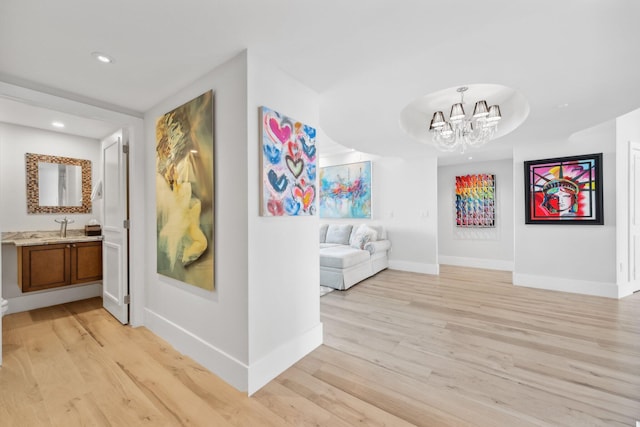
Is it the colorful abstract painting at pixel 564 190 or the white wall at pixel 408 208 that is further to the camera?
the white wall at pixel 408 208

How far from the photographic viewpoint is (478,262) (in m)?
5.72

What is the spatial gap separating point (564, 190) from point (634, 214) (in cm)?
93

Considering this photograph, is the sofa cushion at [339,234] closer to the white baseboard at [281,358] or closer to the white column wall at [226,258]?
the white baseboard at [281,358]

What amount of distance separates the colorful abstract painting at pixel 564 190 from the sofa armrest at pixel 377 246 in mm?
2307

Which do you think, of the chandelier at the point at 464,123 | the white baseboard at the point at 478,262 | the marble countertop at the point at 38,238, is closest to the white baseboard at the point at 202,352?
the marble countertop at the point at 38,238

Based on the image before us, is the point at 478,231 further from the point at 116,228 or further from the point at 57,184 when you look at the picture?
the point at 57,184

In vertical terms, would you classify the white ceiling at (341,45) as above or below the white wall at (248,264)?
above

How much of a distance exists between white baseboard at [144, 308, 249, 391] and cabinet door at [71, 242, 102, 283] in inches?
55.2

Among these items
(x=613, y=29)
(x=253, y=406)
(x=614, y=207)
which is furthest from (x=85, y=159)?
(x=614, y=207)

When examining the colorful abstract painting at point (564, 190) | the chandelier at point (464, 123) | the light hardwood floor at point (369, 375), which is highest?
the chandelier at point (464, 123)

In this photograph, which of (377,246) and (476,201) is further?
(476,201)

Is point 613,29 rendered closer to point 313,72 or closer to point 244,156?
point 313,72

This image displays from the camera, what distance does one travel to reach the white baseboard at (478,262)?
5.46m

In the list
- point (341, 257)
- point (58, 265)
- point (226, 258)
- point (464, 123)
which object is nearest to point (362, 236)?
point (341, 257)
